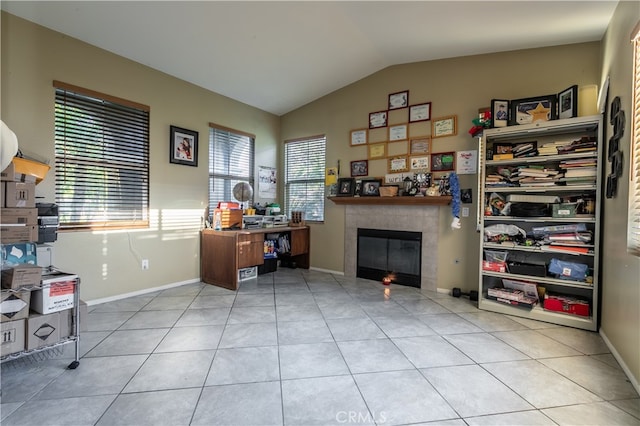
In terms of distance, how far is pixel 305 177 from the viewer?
5094mm

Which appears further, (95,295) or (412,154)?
(412,154)

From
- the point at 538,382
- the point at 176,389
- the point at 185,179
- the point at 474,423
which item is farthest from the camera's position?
the point at 185,179

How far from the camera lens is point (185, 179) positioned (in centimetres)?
397

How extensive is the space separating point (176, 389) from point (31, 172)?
2123 mm

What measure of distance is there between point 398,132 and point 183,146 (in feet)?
9.58

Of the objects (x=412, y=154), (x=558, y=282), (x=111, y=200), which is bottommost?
(x=558, y=282)

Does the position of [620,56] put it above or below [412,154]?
above

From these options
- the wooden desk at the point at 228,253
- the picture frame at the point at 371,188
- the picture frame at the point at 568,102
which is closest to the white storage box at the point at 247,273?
the wooden desk at the point at 228,253

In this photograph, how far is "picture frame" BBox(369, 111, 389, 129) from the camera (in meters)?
4.27

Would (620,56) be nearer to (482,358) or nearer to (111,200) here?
(482,358)

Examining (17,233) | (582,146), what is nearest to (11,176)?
(17,233)

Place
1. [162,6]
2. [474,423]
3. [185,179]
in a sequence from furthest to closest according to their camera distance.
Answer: [185,179], [162,6], [474,423]

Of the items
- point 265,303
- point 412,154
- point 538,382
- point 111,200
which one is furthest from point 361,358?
point 111,200

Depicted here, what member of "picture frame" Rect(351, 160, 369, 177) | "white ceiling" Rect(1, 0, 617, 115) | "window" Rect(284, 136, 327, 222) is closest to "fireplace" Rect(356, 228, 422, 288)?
"picture frame" Rect(351, 160, 369, 177)
